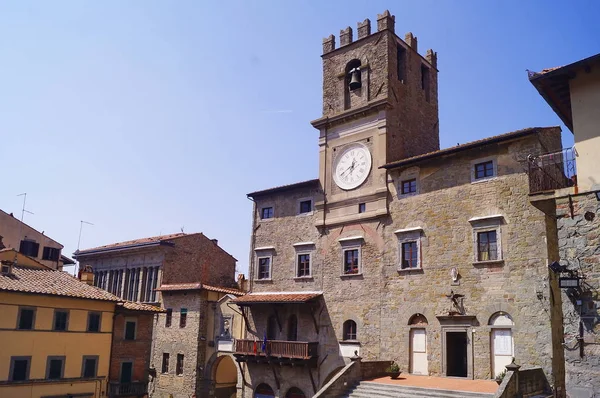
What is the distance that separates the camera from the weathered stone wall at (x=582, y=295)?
1589 centimetres

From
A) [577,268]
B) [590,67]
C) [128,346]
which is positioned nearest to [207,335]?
[128,346]

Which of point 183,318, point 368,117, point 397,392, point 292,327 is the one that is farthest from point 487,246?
point 183,318

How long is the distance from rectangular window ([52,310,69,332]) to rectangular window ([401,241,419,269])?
715 inches

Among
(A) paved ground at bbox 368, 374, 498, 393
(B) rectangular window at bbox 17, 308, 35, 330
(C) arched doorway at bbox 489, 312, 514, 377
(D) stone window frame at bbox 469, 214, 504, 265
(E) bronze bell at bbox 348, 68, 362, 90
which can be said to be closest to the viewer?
(A) paved ground at bbox 368, 374, 498, 393

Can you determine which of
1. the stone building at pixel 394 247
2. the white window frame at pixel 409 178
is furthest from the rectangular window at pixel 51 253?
the white window frame at pixel 409 178

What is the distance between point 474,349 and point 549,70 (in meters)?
12.1

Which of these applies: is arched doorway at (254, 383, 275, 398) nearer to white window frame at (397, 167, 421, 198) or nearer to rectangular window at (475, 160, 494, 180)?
white window frame at (397, 167, 421, 198)

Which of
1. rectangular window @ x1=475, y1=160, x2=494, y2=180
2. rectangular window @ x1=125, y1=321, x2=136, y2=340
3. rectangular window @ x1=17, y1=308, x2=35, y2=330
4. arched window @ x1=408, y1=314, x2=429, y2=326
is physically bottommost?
rectangular window @ x1=125, y1=321, x2=136, y2=340

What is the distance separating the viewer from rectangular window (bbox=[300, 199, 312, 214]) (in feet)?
106

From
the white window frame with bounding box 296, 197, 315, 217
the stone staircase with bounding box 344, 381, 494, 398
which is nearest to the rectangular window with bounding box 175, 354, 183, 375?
the white window frame with bounding box 296, 197, 315, 217

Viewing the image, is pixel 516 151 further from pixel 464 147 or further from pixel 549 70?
pixel 549 70

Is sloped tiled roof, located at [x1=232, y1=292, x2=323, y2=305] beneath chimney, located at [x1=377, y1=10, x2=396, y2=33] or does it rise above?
beneath

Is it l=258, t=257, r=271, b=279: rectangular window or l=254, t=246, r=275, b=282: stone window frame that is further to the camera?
l=258, t=257, r=271, b=279: rectangular window

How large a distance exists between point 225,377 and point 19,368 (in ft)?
→ 43.8
